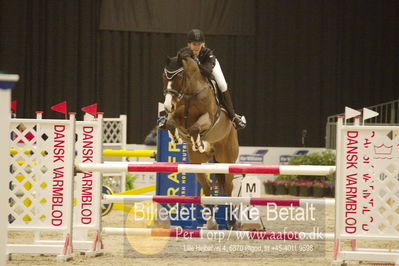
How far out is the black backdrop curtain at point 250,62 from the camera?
1288 centimetres

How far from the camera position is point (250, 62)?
13.2 meters

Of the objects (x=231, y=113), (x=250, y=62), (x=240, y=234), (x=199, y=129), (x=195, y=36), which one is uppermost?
(x=250, y=62)

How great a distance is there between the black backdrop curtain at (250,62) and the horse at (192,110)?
26.5 ft

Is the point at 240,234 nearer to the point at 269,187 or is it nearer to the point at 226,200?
the point at 226,200

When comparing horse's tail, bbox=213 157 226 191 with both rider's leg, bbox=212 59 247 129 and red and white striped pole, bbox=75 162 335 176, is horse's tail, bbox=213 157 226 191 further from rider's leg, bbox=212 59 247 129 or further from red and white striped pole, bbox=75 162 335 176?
red and white striped pole, bbox=75 162 335 176

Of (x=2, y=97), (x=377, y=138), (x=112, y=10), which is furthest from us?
(x=112, y=10)

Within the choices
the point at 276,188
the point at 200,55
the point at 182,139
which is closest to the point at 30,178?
the point at 182,139

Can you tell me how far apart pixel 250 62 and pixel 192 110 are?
881 cm

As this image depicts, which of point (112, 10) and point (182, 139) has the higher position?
point (112, 10)

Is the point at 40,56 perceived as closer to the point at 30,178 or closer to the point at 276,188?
the point at 276,188

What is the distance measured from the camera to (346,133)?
3682mm

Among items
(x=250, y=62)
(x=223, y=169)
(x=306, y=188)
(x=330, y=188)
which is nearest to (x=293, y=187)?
(x=306, y=188)

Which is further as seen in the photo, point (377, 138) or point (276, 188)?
point (276, 188)

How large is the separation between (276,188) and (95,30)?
212 inches
